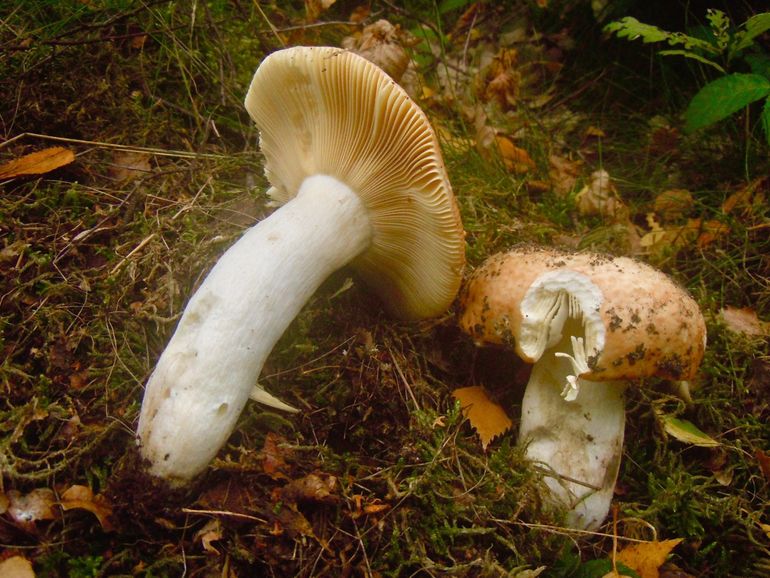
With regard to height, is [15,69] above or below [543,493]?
above

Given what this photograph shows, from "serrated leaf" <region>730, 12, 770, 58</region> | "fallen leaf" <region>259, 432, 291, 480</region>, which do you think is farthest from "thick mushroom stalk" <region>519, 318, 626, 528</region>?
"serrated leaf" <region>730, 12, 770, 58</region>

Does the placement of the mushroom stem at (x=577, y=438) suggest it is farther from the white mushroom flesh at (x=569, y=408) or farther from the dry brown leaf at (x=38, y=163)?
the dry brown leaf at (x=38, y=163)

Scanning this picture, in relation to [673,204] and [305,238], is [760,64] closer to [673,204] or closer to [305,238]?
[673,204]

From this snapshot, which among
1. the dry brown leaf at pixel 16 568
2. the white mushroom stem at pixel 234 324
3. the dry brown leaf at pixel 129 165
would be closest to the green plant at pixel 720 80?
the white mushroom stem at pixel 234 324

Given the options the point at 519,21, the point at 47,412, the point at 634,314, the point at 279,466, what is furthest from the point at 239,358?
the point at 519,21

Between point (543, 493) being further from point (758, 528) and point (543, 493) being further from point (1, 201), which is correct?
point (1, 201)
